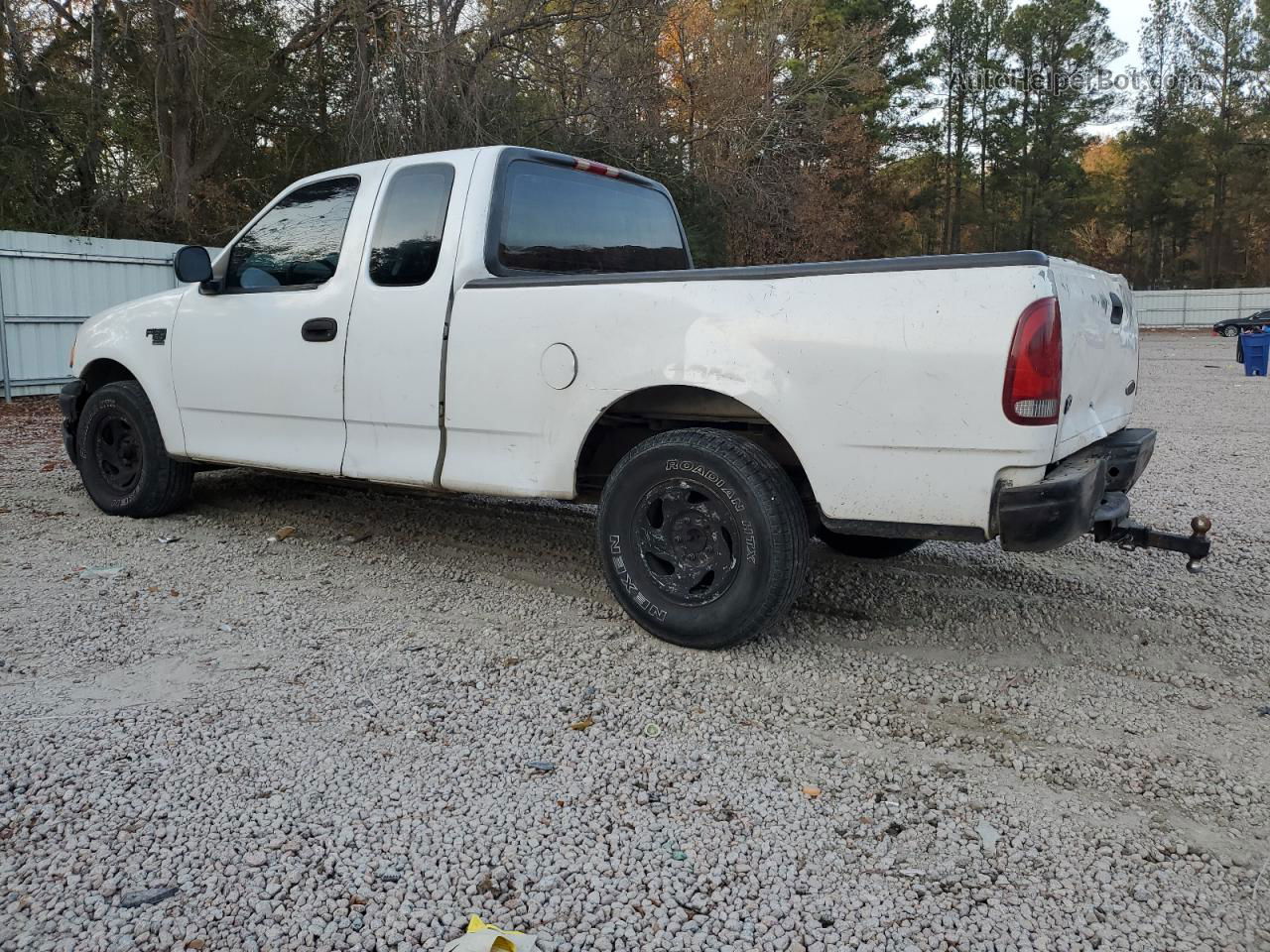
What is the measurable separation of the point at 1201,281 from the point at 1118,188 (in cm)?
708

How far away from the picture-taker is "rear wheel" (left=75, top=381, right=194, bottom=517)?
6141 millimetres

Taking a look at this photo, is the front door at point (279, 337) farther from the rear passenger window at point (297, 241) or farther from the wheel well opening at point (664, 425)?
the wheel well opening at point (664, 425)

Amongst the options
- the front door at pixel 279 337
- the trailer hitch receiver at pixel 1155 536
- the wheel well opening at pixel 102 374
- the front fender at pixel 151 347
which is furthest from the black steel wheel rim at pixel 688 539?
the wheel well opening at pixel 102 374

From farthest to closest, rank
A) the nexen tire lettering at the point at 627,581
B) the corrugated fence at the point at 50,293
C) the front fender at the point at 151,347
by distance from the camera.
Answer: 1. the corrugated fence at the point at 50,293
2. the front fender at the point at 151,347
3. the nexen tire lettering at the point at 627,581

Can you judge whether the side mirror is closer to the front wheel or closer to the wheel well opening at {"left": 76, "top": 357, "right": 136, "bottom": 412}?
the wheel well opening at {"left": 76, "top": 357, "right": 136, "bottom": 412}

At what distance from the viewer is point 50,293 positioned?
44.5 feet

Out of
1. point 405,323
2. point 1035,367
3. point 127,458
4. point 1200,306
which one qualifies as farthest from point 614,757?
point 1200,306

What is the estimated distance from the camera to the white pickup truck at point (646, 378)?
3496 mm

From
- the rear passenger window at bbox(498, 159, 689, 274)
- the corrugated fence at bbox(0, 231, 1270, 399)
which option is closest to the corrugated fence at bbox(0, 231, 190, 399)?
the corrugated fence at bbox(0, 231, 1270, 399)

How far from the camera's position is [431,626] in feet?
14.5

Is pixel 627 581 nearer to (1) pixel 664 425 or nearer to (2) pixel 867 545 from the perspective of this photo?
(1) pixel 664 425

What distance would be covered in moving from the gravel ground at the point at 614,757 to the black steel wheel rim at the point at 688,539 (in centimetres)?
28

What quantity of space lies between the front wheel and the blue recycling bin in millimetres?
18408

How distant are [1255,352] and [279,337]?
19.0 metres
